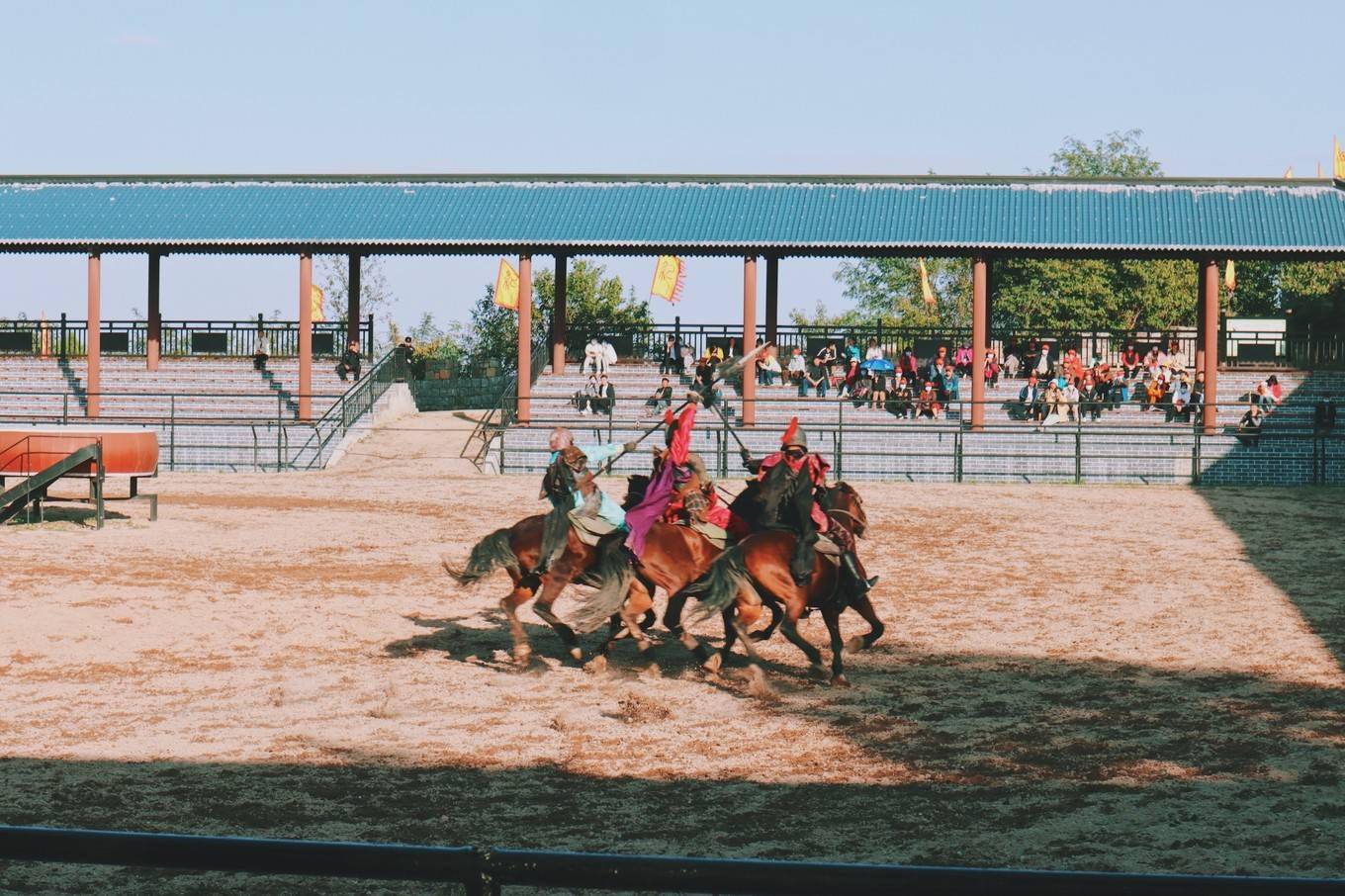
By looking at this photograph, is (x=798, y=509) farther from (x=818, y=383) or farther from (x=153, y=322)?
(x=153, y=322)

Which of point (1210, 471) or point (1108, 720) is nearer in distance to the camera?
point (1108, 720)

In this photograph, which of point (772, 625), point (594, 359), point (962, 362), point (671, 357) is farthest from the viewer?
point (671, 357)

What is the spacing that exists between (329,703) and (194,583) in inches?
236

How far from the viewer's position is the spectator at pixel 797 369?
3353 centimetres

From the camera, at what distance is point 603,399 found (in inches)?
1268

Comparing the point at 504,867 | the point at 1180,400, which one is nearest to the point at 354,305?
the point at 1180,400

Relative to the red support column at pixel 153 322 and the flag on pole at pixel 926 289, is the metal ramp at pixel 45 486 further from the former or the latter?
the flag on pole at pixel 926 289

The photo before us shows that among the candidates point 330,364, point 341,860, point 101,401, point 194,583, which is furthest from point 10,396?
point 341,860

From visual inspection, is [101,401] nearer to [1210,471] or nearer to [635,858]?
[1210,471]

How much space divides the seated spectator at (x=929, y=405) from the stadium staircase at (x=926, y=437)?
350 millimetres

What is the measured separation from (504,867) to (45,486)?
757 inches

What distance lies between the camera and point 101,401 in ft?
113

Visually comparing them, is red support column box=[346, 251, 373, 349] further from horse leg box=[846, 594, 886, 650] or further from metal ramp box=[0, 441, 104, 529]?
horse leg box=[846, 594, 886, 650]

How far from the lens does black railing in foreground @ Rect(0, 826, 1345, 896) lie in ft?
8.32
